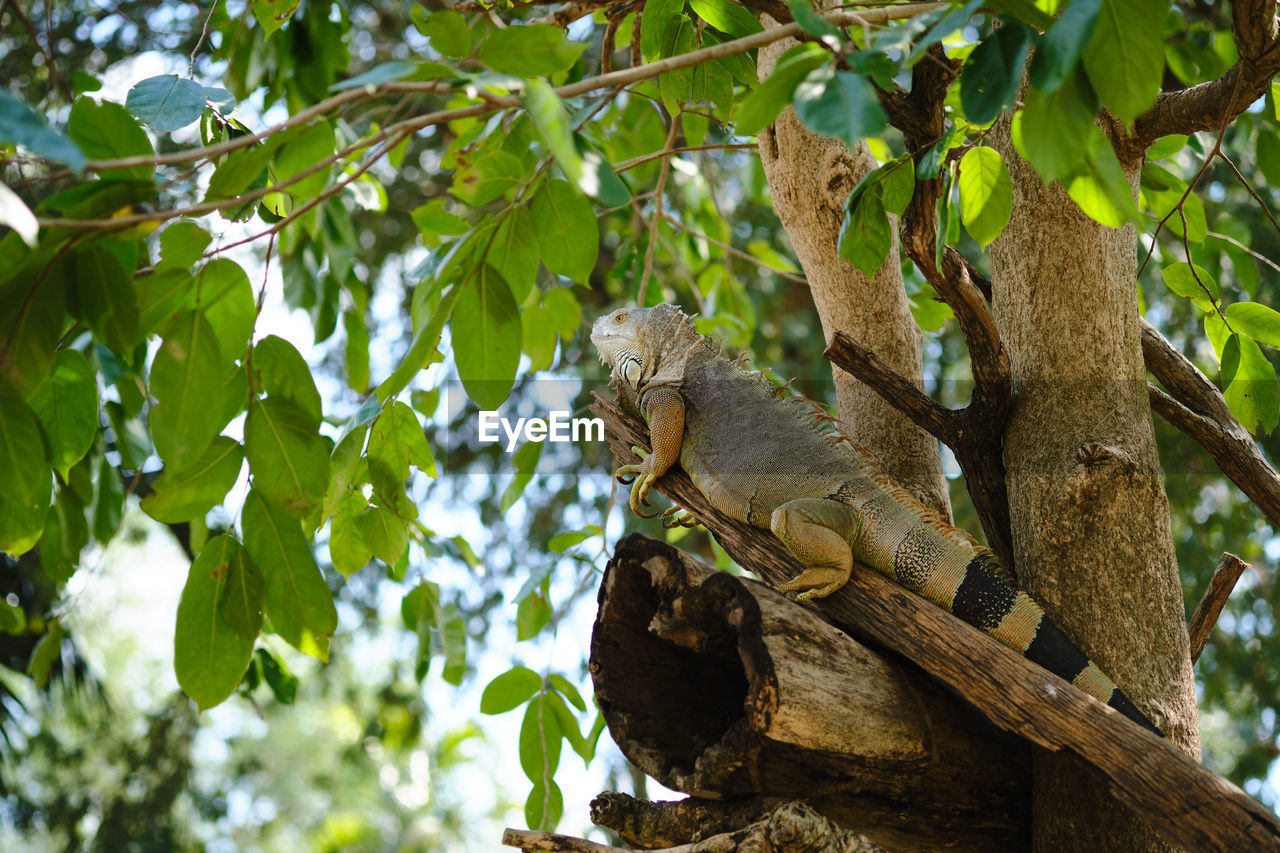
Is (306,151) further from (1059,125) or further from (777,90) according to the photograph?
(1059,125)

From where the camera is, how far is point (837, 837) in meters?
2.18

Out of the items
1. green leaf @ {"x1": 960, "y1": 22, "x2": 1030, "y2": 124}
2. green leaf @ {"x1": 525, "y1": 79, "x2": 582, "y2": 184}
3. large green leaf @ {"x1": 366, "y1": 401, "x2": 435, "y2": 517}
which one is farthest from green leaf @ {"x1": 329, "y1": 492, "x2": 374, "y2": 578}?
green leaf @ {"x1": 960, "y1": 22, "x2": 1030, "y2": 124}

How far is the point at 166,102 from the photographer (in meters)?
2.30

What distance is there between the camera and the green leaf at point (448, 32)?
6.32 ft

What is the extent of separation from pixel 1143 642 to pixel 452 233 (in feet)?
8.16

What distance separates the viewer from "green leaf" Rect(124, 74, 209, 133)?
7.39 ft

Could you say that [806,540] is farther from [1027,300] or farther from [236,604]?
[236,604]

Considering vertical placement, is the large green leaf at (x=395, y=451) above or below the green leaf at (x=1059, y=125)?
below

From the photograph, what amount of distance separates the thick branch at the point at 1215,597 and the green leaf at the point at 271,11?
3.19 metres

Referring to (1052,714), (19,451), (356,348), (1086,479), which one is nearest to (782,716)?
(1052,714)

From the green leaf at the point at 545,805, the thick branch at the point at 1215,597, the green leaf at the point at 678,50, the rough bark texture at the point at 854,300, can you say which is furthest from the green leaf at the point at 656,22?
the green leaf at the point at 545,805

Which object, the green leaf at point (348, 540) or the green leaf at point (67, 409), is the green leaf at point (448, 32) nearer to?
the green leaf at point (67, 409)

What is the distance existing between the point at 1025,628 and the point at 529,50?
183cm

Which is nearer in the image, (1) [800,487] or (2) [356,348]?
(1) [800,487]
